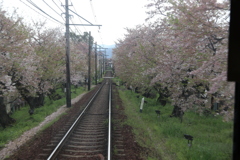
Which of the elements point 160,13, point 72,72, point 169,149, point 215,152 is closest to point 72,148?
point 169,149

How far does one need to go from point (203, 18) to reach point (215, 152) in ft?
13.6

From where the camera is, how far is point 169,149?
7125 mm

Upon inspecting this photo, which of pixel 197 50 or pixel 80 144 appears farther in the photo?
pixel 80 144

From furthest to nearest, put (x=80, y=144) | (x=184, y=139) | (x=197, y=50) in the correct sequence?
1. (x=184, y=139)
2. (x=80, y=144)
3. (x=197, y=50)

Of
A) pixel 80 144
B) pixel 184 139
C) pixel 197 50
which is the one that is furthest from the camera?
A: pixel 184 139

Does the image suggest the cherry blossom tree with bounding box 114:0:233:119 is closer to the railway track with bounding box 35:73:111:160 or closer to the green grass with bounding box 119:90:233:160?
the green grass with bounding box 119:90:233:160

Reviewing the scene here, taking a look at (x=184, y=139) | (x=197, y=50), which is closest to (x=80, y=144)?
(x=184, y=139)

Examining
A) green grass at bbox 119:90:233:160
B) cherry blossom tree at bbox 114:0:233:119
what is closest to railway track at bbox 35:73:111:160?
green grass at bbox 119:90:233:160

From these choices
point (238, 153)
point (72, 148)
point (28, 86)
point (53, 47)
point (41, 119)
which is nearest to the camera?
point (238, 153)

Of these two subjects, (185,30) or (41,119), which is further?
(41,119)

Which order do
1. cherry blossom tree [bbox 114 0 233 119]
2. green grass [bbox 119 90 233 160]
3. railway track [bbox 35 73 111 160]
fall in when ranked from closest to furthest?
1. cherry blossom tree [bbox 114 0 233 119]
2. green grass [bbox 119 90 233 160]
3. railway track [bbox 35 73 111 160]

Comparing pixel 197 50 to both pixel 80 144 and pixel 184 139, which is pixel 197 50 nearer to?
pixel 184 139

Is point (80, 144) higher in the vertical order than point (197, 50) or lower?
lower

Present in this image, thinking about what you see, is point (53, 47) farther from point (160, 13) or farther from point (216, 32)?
point (216, 32)
